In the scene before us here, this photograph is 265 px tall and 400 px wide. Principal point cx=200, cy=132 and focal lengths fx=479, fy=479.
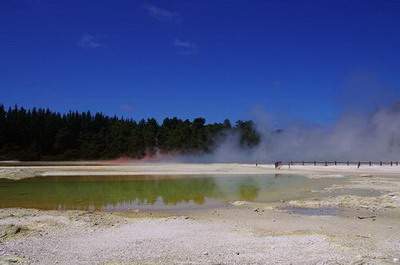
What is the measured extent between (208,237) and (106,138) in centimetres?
15234

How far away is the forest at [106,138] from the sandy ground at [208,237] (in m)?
128

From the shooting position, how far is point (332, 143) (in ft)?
468

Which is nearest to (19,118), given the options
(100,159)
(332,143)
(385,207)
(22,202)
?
(100,159)

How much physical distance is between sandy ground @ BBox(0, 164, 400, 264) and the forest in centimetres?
12813

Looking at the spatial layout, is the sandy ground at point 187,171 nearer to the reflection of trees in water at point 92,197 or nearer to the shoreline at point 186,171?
the shoreline at point 186,171

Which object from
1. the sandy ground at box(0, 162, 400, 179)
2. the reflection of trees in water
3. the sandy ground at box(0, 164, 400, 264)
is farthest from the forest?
the sandy ground at box(0, 164, 400, 264)

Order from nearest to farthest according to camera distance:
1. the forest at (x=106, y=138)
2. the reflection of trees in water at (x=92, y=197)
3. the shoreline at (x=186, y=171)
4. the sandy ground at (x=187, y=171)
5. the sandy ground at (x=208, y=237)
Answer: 1. the sandy ground at (x=208, y=237)
2. the reflection of trees in water at (x=92, y=197)
3. the shoreline at (x=186, y=171)
4. the sandy ground at (x=187, y=171)
5. the forest at (x=106, y=138)

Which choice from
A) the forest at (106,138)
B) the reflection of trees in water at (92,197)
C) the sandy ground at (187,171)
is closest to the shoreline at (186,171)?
the sandy ground at (187,171)

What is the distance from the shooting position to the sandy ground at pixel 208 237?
582 inches

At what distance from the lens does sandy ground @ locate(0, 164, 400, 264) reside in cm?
1478

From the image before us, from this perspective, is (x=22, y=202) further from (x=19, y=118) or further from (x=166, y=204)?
(x=19, y=118)

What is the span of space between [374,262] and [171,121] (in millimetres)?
163914

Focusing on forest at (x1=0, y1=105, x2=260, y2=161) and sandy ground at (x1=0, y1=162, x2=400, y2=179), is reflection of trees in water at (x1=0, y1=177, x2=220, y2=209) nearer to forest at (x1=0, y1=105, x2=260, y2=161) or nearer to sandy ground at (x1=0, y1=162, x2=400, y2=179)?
sandy ground at (x1=0, y1=162, x2=400, y2=179)

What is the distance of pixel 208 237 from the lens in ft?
59.5
